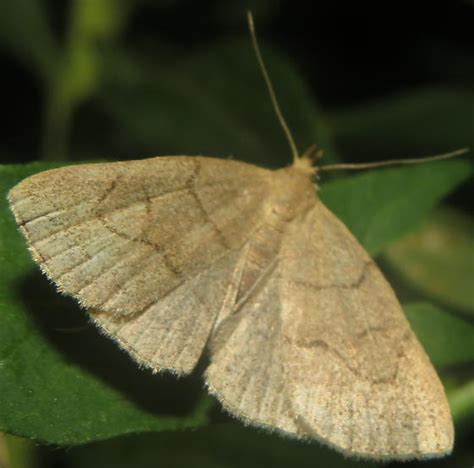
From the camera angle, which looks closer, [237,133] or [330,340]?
[330,340]

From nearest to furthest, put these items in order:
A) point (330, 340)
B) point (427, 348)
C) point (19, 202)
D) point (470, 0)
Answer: point (19, 202) → point (330, 340) → point (427, 348) → point (470, 0)

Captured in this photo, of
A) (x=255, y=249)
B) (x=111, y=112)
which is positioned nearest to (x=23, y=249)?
(x=255, y=249)

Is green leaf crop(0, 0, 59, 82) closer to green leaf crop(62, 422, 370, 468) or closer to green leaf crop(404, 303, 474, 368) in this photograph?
green leaf crop(62, 422, 370, 468)

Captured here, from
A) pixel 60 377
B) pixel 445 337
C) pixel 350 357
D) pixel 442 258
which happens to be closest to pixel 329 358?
pixel 350 357

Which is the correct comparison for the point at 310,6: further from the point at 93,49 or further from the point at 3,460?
the point at 3,460

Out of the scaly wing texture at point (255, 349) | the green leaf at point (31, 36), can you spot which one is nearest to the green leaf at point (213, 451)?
the scaly wing texture at point (255, 349)

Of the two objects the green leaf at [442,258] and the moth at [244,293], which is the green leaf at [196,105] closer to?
the green leaf at [442,258]

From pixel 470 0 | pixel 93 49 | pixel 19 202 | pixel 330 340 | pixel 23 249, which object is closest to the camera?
pixel 19 202

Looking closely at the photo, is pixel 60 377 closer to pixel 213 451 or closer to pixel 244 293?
pixel 244 293
